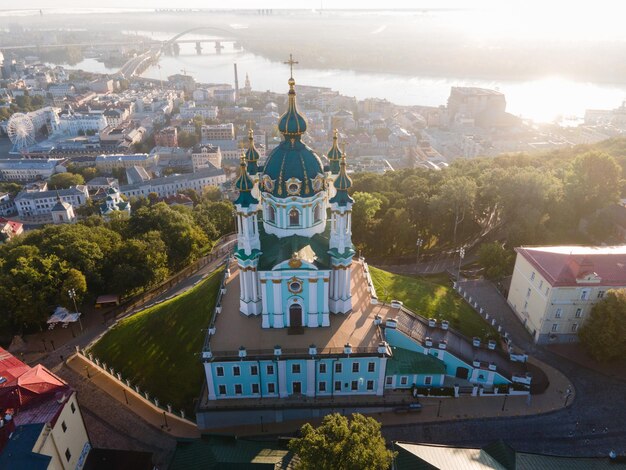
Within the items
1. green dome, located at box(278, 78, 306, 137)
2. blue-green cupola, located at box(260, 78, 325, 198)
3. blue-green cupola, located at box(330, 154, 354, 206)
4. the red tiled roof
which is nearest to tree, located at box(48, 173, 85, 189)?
blue-green cupola, located at box(260, 78, 325, 198)

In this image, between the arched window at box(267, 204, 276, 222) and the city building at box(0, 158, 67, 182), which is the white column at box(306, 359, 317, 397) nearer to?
the arched window at box(267, 204, 276, 222)

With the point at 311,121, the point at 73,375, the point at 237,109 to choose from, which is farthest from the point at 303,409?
the point at 237,109

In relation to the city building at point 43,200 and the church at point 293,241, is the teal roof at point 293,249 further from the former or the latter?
the city building at point 43,200

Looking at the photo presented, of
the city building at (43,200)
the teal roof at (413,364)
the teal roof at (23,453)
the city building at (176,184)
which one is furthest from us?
the city building at (176,184)

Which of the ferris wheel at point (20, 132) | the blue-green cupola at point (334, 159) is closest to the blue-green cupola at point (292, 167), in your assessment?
the blue-green cupola at point (334, 159)

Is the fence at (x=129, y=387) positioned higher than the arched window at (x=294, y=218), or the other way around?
the arched window at (x=294, y=218)

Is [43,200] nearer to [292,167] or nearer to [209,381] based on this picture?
[209,381]

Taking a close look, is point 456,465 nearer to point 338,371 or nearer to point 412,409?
point 412,409
